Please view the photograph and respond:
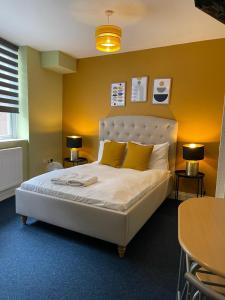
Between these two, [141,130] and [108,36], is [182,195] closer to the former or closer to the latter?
[141,130]

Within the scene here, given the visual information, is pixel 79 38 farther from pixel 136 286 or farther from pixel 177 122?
pixel 136 286

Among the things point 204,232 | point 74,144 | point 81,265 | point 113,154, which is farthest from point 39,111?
point 204,232

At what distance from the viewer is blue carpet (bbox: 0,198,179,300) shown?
1648 mm

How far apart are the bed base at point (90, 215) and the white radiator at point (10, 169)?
886 millimetres

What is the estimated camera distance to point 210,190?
11.2 ft

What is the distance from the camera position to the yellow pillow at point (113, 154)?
11.4ft

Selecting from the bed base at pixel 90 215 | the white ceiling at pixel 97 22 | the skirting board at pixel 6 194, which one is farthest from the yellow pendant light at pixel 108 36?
the skirting board at pixel 6 194

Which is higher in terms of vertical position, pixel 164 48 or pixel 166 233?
pixel 164 48

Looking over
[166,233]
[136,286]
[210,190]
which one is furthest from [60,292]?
[210,190]

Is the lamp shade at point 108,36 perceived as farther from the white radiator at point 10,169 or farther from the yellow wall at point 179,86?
the white radiator at point 10,169

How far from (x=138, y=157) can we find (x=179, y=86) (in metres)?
1.34

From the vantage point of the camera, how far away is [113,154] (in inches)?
138

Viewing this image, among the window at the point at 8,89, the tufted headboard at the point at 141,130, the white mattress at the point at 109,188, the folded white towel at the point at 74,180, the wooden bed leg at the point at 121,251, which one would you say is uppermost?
the window at the point at 8,89

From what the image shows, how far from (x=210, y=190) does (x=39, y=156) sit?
3009 mm
